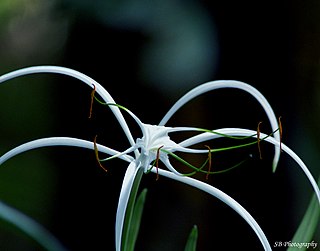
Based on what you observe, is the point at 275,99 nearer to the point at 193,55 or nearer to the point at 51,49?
the point at 193,55

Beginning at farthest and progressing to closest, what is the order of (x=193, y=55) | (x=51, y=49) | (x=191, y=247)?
1. (x=51, y=49)
2. (x=193, y=55)
3. (x=191, y=247)

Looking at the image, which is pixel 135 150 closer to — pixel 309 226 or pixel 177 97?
pixel 309 226

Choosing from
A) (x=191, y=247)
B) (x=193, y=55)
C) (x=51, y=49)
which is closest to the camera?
(x=191, y=247)

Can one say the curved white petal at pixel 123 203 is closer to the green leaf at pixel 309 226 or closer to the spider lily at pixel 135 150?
the spider lily at pixel 135 150

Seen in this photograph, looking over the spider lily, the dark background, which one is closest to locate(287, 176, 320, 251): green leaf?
the spider lily

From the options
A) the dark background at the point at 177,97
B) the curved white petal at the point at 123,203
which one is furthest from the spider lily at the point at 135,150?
the dark background at the point at 177,97

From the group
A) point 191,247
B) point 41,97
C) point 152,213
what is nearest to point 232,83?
point 191,247

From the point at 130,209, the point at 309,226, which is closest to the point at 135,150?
the point at 130,209

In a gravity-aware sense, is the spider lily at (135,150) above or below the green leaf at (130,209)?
above

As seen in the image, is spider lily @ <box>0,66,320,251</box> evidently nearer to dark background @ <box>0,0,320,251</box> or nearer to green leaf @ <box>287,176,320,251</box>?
green leaf @ <box>287,176,320,251</box>
